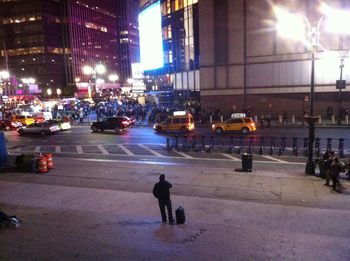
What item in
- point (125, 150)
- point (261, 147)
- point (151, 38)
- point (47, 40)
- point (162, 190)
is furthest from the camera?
point (47, 40)

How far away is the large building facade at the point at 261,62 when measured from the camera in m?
41.8

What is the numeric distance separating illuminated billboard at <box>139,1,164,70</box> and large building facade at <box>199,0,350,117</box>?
21782 millimetres

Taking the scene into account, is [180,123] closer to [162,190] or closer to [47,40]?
[162,190]

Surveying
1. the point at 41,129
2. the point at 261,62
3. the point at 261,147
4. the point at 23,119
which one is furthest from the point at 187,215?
the point at 23,119

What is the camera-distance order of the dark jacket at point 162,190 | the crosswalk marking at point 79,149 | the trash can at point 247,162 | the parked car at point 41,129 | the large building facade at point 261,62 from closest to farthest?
the dark jacket at point 162,190
the trash can at point 247,162
the crosswalk marking at point 79,149
the parked car at point 41,129
the large building facade at point 261,62

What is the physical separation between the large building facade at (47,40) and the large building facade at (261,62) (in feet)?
223

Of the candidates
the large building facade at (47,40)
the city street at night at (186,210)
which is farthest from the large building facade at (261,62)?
the large building facade at (47,40)

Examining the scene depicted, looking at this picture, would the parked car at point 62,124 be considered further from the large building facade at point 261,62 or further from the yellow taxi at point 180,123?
the large building facade at point 261,62

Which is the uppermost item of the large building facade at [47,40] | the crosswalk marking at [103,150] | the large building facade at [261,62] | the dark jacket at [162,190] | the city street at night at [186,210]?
the large building facade at [47,40]

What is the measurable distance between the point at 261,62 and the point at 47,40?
302ft

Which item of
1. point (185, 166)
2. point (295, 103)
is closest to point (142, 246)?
point (185, 166)

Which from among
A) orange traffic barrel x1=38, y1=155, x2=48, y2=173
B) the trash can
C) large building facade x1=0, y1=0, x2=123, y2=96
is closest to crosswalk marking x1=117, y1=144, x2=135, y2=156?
orange traffic barrel x1=38, y1=155, x2=48, y2=173

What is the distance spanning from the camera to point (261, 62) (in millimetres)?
45250

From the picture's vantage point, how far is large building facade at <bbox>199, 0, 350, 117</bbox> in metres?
41.8
